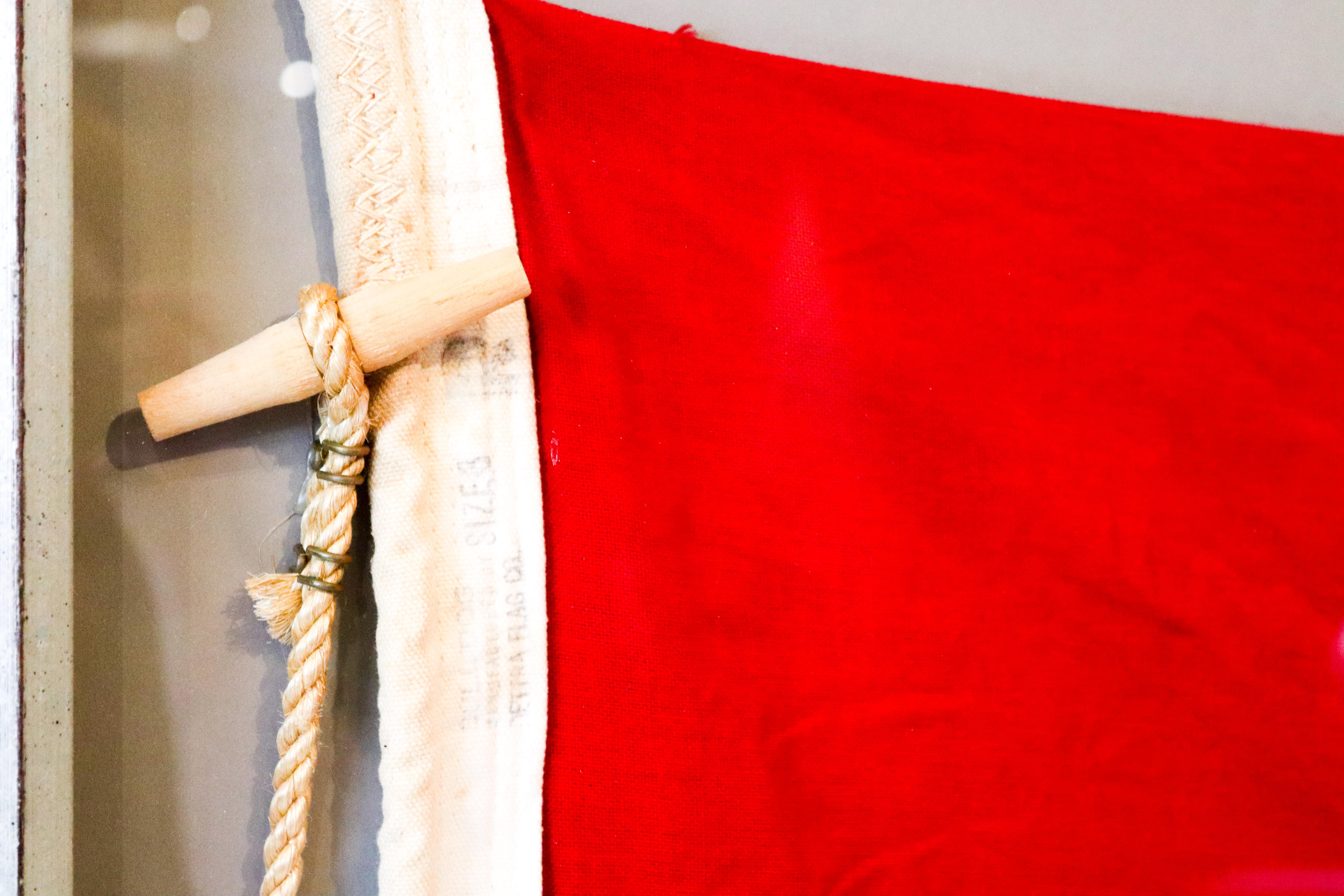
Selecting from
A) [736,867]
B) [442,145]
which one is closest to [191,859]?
[736,867]

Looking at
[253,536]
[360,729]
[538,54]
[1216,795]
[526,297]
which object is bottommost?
[1216,795]

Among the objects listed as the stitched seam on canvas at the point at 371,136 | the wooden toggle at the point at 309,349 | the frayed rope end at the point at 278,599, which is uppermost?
the stitched seam on canvas at the point at 371,136

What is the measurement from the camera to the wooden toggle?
460mm

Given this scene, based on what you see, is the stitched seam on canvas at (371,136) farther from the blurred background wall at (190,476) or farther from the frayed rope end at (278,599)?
the frayed rope end at (278,599)

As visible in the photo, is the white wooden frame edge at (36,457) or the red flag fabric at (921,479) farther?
the red flag fabric at (921,479)

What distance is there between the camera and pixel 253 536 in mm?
510

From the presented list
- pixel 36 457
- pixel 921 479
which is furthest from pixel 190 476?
pixel 921 479

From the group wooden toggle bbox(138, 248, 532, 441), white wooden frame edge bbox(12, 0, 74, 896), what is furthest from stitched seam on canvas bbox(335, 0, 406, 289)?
white wooden frame edge bbox(12, 0, 74, 896)

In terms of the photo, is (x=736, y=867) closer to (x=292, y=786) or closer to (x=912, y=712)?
(x=912, y=712)

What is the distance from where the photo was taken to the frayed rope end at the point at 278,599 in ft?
1.56

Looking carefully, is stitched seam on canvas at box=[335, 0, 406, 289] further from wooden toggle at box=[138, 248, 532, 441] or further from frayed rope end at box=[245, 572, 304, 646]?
frayed rope end at box=[245, 572, 304, 646]

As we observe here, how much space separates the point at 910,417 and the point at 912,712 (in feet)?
0.66

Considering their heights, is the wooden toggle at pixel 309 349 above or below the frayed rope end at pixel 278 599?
above

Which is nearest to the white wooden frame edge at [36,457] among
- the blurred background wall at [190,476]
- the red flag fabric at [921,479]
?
the blurred background wall at [190,476]
